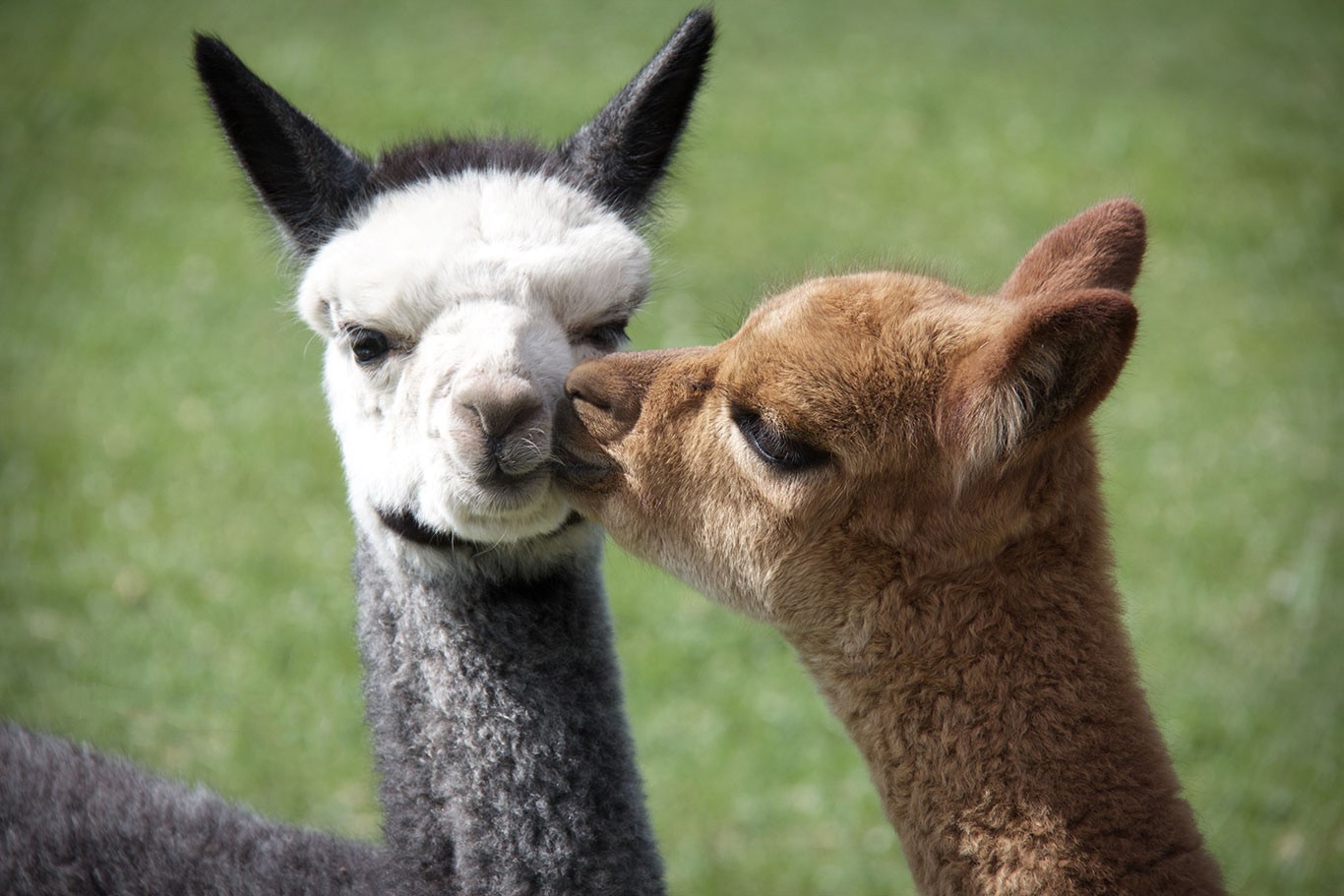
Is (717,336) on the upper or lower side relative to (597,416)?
upper

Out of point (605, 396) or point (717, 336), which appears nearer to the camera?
point (605, 396)

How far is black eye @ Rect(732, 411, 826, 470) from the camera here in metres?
2.65

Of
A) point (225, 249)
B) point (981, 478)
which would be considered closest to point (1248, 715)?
point (981, 478)

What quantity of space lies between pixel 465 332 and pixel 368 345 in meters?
0.31

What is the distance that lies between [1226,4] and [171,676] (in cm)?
1539

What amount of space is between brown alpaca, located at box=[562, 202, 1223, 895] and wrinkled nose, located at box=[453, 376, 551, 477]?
130mm

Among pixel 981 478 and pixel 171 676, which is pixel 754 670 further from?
pixel 981 478

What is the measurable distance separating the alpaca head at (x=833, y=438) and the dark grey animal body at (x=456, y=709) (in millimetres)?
330

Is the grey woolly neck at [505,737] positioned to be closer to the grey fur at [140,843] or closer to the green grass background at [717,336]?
the grey fur at [140,843]

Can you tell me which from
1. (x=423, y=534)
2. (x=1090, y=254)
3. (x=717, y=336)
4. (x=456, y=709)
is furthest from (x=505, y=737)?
(x=717, y=336)

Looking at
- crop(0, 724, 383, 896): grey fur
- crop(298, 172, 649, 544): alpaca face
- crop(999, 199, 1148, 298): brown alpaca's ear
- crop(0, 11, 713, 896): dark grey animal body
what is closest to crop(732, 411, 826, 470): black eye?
crop(298, 172, 649, 544): alpaca face

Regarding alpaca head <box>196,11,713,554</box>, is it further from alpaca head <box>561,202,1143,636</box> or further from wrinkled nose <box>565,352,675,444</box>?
alpaca head <box>561,202,1143,636</box>

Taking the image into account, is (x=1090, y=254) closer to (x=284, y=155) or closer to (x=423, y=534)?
(x=423, y=534)

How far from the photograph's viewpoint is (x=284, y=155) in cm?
306
